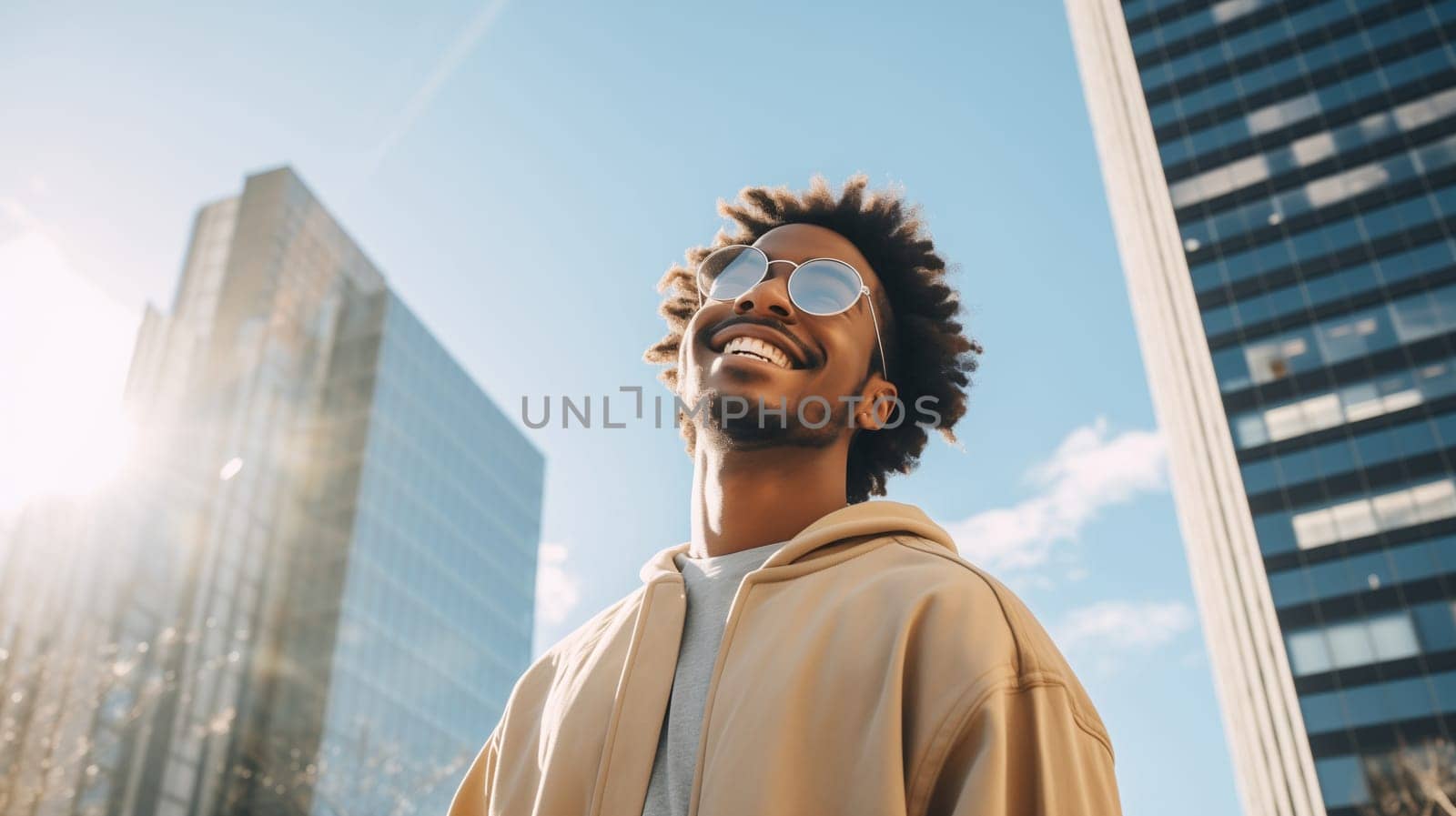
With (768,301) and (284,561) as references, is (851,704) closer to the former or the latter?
(768,301)

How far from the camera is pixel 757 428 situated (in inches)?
101

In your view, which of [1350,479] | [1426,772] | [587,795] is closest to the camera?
[587,795]

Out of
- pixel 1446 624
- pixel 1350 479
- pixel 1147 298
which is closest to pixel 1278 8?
pixel 1147 298

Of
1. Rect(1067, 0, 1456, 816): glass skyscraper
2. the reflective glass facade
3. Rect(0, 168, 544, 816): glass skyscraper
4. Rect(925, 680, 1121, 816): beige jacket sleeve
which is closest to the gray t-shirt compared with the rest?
Rect(925, 680, 1121, 816): beige jacket sleeve

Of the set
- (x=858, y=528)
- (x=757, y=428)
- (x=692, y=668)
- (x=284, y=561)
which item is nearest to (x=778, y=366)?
(x=757, y=428)

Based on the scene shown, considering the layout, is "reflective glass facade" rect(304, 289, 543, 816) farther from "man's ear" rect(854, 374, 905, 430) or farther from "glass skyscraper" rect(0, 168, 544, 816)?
"man's ear" rect(854, 374, 905, 430)

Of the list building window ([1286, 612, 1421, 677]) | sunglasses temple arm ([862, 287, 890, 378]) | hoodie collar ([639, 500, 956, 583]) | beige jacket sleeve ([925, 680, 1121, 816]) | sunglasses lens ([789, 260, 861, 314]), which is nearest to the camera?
beige jacket sleeve ([925, 680, 1121, 816])

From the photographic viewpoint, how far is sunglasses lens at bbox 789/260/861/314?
2.78 metres

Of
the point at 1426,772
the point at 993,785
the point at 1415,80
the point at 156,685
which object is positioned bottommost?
the point at 993,785

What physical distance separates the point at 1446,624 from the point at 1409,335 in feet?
39.7

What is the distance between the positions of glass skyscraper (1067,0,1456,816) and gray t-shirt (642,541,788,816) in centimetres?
4304

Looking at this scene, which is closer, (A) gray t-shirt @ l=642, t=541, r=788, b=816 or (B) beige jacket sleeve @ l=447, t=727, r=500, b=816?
(A) gray t-shirt @ l=642, t=541, r=788, b=816

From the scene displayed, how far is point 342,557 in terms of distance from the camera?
47.2m

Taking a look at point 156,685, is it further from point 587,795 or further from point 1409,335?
point 1409,335
